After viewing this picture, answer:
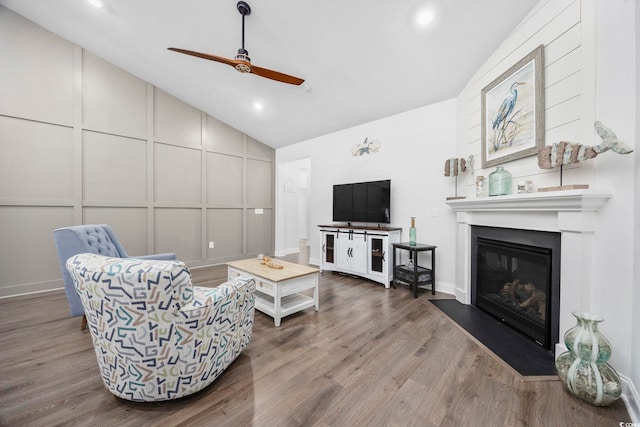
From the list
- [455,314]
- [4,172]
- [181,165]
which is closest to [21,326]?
[4,172]

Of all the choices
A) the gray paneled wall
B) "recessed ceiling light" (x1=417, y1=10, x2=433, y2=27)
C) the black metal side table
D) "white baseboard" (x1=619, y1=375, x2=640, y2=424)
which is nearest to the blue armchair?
the gray paneled wall

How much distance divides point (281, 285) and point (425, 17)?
2868 mm

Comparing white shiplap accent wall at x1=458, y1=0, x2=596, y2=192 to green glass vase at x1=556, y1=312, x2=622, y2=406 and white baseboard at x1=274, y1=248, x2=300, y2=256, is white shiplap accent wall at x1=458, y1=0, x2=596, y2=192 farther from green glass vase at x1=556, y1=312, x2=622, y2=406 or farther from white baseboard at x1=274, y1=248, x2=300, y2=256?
white baseboard at x1=274, y1=248, x2=300, y2=256

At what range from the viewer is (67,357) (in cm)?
188

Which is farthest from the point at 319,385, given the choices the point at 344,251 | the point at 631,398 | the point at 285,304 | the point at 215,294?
the point at 344,251

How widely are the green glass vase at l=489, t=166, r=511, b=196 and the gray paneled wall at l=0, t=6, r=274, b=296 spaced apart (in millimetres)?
4550

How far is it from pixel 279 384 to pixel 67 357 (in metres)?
1.71

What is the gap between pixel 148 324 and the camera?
1.26 metres

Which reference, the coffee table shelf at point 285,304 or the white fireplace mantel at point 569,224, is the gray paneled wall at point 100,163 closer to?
the coffee table shelf at point 285,304

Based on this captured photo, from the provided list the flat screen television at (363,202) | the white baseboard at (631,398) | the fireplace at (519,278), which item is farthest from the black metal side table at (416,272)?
the white baseboard at (631,398)

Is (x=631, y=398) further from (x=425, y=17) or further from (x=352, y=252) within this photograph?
(x=425, y=17)

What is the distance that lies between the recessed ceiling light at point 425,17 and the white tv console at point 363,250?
7.83 feet

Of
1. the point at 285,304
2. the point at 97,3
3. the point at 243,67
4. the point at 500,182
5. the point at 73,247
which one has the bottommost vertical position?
the point at 285,304

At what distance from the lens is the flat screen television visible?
3.79m
